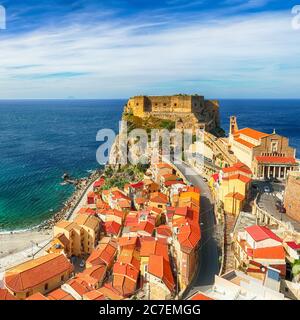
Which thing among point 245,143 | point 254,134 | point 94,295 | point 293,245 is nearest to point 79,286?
point 94,295

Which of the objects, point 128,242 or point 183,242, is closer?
point 183,242

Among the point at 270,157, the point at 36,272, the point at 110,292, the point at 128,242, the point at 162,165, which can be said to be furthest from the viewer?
the point at 162,165

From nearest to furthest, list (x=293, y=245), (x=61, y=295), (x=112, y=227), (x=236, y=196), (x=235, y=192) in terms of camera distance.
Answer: (x=293, y=245) < (x=61, y=295) < (x=236, y=196) < (x=235, y=192) < (x=112, y=227)

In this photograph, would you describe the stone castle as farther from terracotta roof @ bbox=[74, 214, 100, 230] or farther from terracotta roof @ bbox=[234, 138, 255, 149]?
terracotta roof @ bbox=[74, 214, 100, 230]

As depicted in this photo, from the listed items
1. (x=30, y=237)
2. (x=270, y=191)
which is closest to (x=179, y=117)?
(x=270, y=191)

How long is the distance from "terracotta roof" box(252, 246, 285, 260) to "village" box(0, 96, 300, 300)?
0.16ft

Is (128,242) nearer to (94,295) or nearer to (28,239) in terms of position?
(94,295)

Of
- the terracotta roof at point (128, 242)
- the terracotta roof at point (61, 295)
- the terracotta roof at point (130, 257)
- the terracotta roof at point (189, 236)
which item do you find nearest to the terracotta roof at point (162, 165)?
the terracotta roof at point (128, 242)

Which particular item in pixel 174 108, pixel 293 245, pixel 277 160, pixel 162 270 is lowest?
pixel 162 270

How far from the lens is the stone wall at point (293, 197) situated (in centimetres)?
2118

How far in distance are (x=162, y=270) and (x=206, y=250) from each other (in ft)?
12.3

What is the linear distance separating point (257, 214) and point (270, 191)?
422 centimetres

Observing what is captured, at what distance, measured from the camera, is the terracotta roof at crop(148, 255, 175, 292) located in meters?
18.6

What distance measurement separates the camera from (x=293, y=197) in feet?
70.3
